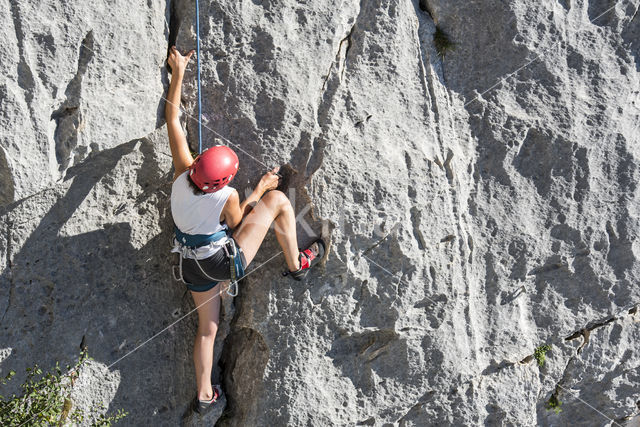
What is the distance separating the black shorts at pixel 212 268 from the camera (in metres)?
5.21

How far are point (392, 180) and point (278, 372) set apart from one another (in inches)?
82.0

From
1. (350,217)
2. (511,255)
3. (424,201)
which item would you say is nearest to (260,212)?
(350,217)

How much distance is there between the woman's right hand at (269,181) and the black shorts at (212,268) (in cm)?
57

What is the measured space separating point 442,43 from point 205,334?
3.62 m

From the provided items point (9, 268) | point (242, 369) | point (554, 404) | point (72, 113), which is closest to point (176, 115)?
point (72, 113)

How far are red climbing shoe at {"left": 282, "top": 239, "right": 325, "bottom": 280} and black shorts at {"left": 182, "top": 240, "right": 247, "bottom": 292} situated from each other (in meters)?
0.50

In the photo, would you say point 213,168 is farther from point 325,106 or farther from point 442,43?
point 442,43

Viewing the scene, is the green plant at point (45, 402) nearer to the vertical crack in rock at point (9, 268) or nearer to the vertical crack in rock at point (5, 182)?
the vertical crack in rock at point (9, 268)

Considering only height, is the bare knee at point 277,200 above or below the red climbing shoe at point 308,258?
Answer: above

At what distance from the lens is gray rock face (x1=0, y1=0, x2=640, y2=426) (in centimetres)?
520

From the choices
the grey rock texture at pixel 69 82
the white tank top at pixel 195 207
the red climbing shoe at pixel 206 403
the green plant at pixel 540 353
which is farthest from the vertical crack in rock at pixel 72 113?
the green plant at pixel 540 353

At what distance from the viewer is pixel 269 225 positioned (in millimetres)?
5332

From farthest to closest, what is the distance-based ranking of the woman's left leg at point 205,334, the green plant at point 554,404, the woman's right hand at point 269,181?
the green plant at point 554,404
the woman's left leg at point 205,334
the woman's right hand at point 269,181

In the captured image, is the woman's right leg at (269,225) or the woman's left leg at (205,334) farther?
the woman's left leg at (205,334)
